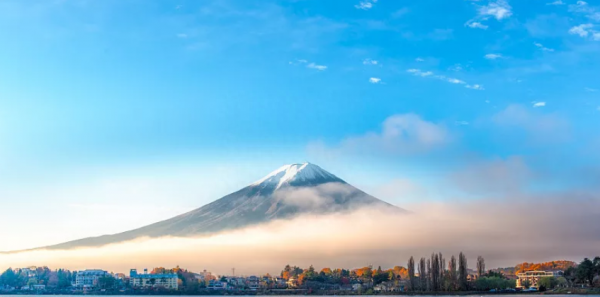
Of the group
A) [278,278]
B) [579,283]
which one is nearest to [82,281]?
[278,278]

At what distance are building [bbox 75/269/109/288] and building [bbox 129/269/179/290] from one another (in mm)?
7689

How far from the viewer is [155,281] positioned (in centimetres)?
11125

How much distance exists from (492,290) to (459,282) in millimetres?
9788

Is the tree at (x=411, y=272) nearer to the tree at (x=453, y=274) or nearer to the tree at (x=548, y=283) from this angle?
the tree at (x=453, y=274)

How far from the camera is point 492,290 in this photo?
89188 millimetres

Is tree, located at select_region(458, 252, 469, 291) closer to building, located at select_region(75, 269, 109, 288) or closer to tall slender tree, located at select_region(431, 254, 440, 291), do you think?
tall slender tree, located at select_region(431, 254, 440, 291)

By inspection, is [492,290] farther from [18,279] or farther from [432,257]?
[18,279]

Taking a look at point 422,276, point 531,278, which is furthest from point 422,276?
point 531,278

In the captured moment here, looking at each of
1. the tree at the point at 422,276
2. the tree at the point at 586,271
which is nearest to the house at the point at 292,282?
the tree at the point at 422,276

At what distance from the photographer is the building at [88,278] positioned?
11978cm

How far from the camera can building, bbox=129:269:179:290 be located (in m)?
110

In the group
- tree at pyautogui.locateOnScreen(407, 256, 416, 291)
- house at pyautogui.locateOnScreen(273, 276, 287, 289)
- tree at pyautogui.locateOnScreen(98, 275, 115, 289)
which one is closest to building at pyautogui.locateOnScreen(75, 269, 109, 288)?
tree at pyautogui.locateOnScreen(98, 275, 115, 289)

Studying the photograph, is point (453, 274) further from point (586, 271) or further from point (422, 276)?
point (586, 271)

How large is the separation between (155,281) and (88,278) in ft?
54.9
